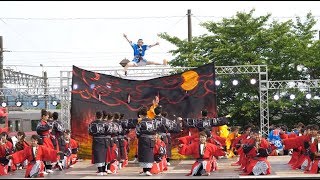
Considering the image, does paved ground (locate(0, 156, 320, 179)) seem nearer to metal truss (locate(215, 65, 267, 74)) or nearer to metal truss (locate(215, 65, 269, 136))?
metal truss (locate(215, 65, 269, 136))

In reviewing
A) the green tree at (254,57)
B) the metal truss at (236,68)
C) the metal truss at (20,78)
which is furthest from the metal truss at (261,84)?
the metal truss at (20,78)

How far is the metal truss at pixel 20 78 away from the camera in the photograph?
3228 centimetres

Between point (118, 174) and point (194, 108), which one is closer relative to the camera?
point (118, 174)

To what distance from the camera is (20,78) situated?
33.4m

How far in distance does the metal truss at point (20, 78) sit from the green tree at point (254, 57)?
11123mm

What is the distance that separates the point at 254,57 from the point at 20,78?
15.6 meters

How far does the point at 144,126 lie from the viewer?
11.9 meters

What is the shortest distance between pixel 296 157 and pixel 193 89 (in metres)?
4.27

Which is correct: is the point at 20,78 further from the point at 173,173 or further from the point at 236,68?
the point at 173,173

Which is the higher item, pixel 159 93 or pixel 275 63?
pixel 275 63

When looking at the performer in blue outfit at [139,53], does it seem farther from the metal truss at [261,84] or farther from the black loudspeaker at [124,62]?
the metal truss at [261,84]

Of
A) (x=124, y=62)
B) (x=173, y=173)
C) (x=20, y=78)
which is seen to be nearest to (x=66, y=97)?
(x=124, y=62)

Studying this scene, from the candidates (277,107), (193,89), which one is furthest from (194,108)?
(277,107)

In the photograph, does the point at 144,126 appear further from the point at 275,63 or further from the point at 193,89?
the point at 275,63
